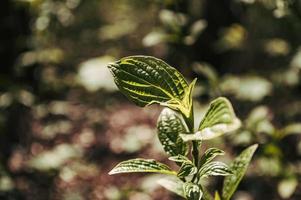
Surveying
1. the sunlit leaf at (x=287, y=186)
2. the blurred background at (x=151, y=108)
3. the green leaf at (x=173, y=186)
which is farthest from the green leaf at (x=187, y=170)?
the sunlit leaf at (x=287, y=186)

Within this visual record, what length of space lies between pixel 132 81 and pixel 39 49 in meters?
1.98

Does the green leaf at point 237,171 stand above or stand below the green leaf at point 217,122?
below

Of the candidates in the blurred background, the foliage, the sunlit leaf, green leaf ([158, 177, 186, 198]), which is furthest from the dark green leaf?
the sunlit leaf

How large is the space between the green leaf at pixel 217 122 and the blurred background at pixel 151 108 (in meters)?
0.82

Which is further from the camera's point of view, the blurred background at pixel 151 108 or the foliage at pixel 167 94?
the blurred background at pixel 151 108

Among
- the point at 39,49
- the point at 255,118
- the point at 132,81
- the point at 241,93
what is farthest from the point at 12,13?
the point at 132,81

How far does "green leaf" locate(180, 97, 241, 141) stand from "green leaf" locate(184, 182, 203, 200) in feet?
0.35

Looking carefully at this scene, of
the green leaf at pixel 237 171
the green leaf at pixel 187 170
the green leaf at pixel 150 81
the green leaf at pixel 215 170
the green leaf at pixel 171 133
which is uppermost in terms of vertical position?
the green leaf at pixel 150 81

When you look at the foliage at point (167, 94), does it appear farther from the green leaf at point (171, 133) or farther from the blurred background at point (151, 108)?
the blurred background at point (151, 108)

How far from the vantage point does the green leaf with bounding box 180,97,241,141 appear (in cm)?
85

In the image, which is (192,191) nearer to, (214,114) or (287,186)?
(214,114)

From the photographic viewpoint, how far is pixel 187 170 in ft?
3.07

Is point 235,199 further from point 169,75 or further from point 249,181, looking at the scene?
point 169,75

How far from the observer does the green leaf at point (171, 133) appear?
1.02m
